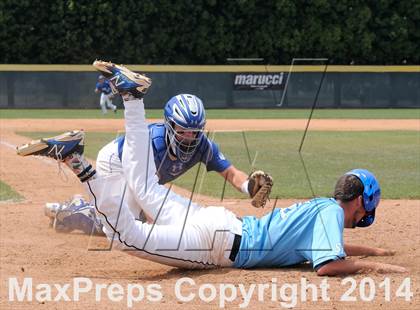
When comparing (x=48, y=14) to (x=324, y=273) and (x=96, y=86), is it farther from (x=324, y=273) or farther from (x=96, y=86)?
(x=324, y=273)

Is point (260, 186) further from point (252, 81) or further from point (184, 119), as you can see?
point (252, 81)

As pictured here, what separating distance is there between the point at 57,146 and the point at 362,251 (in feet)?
8.96

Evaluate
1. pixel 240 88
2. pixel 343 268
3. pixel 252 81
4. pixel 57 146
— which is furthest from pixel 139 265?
pixel 252 81

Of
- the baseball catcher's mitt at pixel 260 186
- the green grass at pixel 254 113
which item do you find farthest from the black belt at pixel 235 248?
the green grass at pixel 254 113

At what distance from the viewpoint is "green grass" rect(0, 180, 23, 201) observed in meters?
10.8

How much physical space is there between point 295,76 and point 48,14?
1308cm

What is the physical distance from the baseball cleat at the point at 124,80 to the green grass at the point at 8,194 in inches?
203

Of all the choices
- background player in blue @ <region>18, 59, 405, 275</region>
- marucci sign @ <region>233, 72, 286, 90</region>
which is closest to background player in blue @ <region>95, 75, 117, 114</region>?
marucci sign @ <region>233, 72, 286, 90</region>

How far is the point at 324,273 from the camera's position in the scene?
18.9 ft

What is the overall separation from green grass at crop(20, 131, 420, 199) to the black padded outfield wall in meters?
13.4

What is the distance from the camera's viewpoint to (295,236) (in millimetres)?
6109

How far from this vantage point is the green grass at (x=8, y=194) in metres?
10.8

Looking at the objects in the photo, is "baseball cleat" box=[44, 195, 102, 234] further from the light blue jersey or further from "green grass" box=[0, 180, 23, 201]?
the light blue jersey
